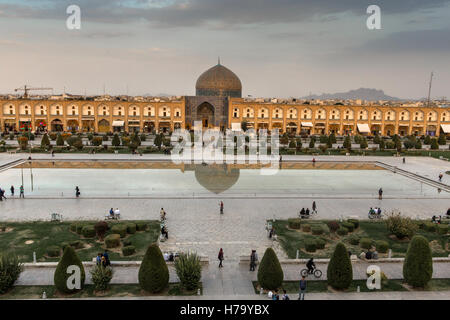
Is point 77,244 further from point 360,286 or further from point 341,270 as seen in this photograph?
point 360,286

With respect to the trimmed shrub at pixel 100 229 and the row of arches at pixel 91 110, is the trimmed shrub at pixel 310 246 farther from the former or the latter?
the row of arches at pixel 91 110

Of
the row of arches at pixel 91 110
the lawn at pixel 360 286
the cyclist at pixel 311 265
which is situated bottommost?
the lawn at pixel 360 286

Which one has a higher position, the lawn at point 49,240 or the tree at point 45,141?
the tree at point 45,141

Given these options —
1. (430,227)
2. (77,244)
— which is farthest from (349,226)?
(77,244)

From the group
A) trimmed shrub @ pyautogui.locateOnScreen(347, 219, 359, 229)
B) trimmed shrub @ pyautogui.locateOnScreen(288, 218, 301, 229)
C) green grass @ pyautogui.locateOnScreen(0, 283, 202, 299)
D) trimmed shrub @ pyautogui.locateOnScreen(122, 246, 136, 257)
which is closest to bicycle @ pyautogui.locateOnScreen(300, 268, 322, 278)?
green grass @ pyautogui.locateOnScreen(0, 283, 202, 299)

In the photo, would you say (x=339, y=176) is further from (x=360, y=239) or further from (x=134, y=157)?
(x=134, y=157)

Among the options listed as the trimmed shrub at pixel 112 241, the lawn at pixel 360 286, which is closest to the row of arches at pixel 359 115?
the trimmed shrub at pixel 112 241

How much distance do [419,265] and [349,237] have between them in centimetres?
416

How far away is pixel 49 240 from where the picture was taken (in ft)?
45.2

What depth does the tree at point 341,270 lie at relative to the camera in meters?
10.5

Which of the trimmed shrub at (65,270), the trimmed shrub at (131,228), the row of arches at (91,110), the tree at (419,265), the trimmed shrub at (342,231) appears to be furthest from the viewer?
the row of arches at (91,110)

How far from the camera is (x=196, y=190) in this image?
69.7 ft

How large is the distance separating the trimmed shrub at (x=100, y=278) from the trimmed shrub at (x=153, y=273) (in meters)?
0.96
